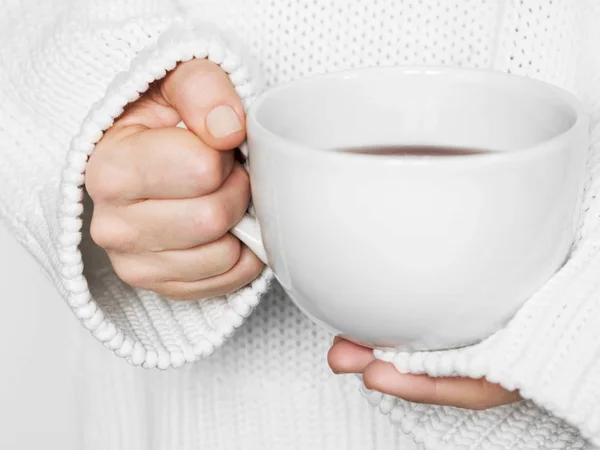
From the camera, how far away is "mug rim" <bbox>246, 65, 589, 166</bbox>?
0.26 metres

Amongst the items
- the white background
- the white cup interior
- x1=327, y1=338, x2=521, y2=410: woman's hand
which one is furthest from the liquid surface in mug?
the white background

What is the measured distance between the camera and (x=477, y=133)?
1.22 ft

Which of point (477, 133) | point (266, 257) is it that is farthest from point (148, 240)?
point (477, 133)

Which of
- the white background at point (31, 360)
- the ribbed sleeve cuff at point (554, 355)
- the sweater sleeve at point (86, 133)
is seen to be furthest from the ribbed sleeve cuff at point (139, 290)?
the white background at point (31, 360)

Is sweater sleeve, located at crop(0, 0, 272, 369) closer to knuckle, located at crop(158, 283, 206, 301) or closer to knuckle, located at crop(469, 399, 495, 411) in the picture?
knuckle, located at crop(158, 283, 206, 301)

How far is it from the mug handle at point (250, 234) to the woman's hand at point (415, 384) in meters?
0.06

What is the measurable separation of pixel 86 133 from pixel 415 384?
0.68 ft

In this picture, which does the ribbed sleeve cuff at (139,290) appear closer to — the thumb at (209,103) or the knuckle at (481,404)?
the thumb at (209,103)

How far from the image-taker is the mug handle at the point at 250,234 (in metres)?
0.36

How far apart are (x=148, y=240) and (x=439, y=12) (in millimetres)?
241

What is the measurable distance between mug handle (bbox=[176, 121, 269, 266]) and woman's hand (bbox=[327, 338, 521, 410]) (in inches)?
2.5

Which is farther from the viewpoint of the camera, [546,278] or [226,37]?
[226,37]

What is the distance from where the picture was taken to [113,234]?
393 millimetres

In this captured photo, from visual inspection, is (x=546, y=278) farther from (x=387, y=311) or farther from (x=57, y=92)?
(x=57, y=92)
